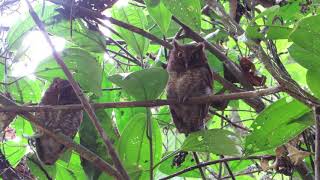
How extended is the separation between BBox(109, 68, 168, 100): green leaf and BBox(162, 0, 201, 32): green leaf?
19 centimetres

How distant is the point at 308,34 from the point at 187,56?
78 centimetres

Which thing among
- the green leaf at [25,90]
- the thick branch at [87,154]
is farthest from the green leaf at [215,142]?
the green leaf at [25,90]

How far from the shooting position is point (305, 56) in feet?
3.98

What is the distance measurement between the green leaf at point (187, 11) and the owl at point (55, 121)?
0.47m

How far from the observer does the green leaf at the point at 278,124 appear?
134 centimetres

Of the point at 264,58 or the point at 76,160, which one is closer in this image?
the point at 264,58

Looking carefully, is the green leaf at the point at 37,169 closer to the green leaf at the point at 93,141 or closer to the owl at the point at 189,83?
the green leaf at the point at 93,141

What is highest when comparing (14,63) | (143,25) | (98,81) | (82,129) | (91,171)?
(143,25)

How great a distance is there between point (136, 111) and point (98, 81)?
0.83 ft

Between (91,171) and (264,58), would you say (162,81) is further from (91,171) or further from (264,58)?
(91,171)

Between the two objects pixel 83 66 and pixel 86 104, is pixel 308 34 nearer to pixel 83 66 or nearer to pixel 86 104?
pixel 86 104

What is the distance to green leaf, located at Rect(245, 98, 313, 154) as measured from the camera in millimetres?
1345

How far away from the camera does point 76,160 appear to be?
6.05ft

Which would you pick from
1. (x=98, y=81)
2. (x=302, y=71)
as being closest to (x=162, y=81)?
(x=98, y=81)
